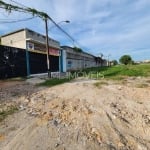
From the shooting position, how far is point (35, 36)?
68.1 feet

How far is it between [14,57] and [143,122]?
14305 millimetres

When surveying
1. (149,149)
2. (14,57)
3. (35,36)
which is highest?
(35,36)

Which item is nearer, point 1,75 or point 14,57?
point 1,75

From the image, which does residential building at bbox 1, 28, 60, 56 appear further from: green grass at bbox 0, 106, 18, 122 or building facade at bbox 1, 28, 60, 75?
green grass at bbox 0, 106, 18, 122

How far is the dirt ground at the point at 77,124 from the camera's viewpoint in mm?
3859

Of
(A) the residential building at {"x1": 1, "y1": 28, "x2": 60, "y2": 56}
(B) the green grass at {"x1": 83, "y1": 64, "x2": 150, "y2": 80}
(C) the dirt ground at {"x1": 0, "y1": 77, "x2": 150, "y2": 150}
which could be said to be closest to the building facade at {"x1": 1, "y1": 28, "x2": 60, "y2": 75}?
(A) the residential building at {"x1": 1, "y1": 28, "x2": 60, "y2": 56}

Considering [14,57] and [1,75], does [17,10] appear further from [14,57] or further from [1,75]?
[1,75]

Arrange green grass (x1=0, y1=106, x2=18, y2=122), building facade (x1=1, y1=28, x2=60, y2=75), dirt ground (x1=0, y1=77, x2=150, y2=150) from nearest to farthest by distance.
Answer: dirt ground (x1=0, y1=77, x2=150, y2=150) < green grass (x1=0, y1=106, x2=18, y2=122) < building facade (x1=1, y1=28, x2=60, y2=75)

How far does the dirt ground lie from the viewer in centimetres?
Result: 386

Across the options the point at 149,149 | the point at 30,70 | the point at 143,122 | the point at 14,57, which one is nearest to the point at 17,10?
the point at 14,57

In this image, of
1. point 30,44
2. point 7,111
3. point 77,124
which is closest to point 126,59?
point 30,44

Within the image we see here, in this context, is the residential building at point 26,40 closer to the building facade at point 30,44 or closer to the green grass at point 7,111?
the building facade at point 30,44

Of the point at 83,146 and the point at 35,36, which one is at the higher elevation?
the point at 35,36

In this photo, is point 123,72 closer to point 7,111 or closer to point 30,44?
point 30,44
